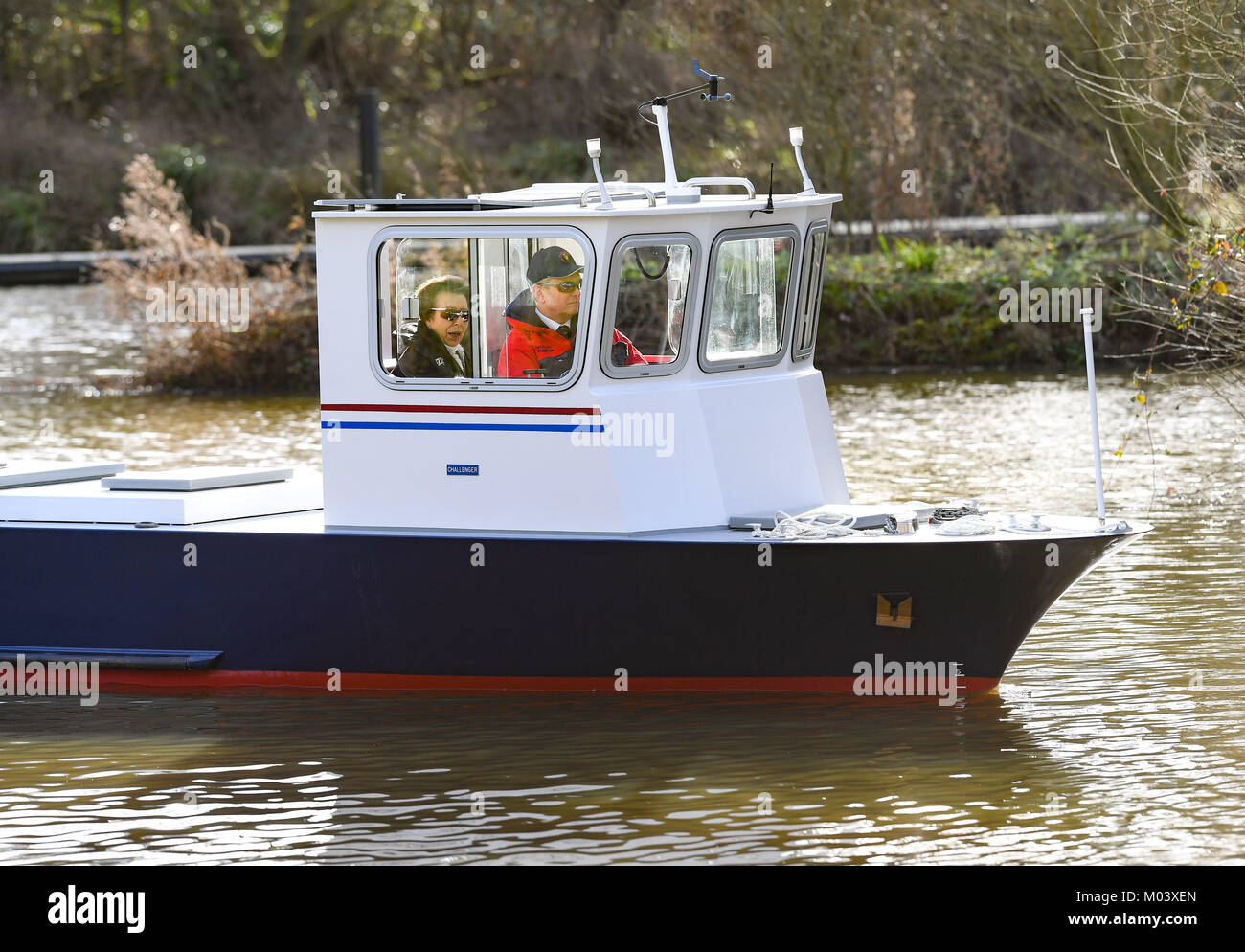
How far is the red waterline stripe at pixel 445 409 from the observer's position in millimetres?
8102

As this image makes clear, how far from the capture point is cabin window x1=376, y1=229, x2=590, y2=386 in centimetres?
813

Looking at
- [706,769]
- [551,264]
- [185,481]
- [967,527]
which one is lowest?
[706,769]

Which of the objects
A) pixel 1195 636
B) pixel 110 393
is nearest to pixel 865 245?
pixel 110 393

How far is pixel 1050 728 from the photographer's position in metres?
8.14

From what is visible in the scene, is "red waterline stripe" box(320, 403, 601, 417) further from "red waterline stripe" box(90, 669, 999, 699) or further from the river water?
the river water

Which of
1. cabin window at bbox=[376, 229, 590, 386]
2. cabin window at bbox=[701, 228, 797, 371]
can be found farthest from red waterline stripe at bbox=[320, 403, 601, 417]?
cabin window at bbox=[701, 228, 797, 371]

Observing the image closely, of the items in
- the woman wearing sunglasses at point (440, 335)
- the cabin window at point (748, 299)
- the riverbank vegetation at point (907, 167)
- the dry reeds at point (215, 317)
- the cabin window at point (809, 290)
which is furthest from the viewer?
the dry reeds at point (215, 317)

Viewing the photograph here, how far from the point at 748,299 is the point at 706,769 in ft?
7.57

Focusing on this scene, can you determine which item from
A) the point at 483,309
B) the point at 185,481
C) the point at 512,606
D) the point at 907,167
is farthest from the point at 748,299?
the point at 907,167

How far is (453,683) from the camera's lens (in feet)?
28.6

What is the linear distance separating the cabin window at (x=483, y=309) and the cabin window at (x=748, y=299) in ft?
2.33

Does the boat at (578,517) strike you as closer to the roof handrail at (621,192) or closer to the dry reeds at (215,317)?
the roof handrail at (621,192)

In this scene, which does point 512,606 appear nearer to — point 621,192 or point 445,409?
point 445,409

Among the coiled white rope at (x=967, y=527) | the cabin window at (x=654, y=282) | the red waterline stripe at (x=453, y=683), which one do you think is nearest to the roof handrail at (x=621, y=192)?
the cabin window at (x=654, y=282)
